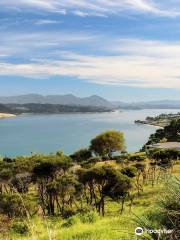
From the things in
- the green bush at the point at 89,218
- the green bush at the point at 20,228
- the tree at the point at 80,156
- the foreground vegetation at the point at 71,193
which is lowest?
the tree at the point at 80,156

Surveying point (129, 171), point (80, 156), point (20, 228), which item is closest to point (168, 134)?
point (80, 156)

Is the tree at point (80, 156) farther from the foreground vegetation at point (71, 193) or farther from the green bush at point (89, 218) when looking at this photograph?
the green bush at point (89, 218)

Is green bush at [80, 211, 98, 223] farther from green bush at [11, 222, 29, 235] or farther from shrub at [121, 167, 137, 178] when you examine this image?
shrub at [121, 167, 137, 178]

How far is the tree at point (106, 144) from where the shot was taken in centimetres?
7991

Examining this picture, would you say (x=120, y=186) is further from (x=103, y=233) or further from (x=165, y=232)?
(x=165, y=232)

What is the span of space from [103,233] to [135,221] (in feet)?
14.9

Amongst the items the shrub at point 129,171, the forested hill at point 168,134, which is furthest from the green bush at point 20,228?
the forested hill at point 168,134

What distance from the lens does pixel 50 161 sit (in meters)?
35.9

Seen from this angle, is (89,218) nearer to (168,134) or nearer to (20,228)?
(20,228)

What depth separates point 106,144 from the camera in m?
80.9

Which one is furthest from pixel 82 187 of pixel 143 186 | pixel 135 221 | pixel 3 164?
pixel 135 221

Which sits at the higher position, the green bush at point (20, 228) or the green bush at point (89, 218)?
the green bush at point (89, 218)

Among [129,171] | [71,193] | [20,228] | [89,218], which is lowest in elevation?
[71,193]

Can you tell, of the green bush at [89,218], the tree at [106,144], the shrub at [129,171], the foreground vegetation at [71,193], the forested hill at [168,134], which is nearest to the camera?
the green bush at [89,218]
